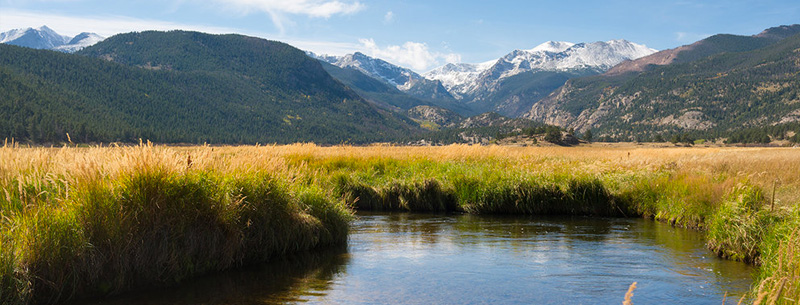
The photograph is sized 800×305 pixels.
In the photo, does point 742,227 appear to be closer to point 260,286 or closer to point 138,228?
point 260,286

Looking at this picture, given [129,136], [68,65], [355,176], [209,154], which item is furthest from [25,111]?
[209,154]

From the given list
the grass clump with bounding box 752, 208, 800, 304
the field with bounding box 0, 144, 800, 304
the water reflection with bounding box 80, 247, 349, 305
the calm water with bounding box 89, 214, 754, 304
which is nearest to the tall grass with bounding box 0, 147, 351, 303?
the field with bounding box 0, 144, 800, 304

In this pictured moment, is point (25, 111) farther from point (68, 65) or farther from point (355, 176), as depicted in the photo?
point (355, 176)

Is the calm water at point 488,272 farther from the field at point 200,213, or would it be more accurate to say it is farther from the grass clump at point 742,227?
the field at point 200,213

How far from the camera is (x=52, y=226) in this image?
7.40 meters

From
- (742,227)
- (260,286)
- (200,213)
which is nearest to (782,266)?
(742,227)

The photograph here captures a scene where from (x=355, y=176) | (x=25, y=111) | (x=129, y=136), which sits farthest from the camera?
(x=129, y=136)

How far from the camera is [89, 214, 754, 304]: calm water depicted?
8961 millimetres

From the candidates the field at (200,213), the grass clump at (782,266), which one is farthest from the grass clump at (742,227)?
the grass clump at (782,266)

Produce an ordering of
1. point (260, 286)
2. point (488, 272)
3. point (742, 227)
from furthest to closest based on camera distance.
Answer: point (742, 227), point (488, 272), point (260, 286)

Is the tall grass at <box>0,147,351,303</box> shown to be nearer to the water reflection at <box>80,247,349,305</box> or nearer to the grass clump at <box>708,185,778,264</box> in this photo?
the water reflection at <box>80,247,349,305</box>

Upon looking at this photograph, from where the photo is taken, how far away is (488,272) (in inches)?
422

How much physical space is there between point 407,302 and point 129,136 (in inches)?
6131

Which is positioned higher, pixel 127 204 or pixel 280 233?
pixel 127 204
